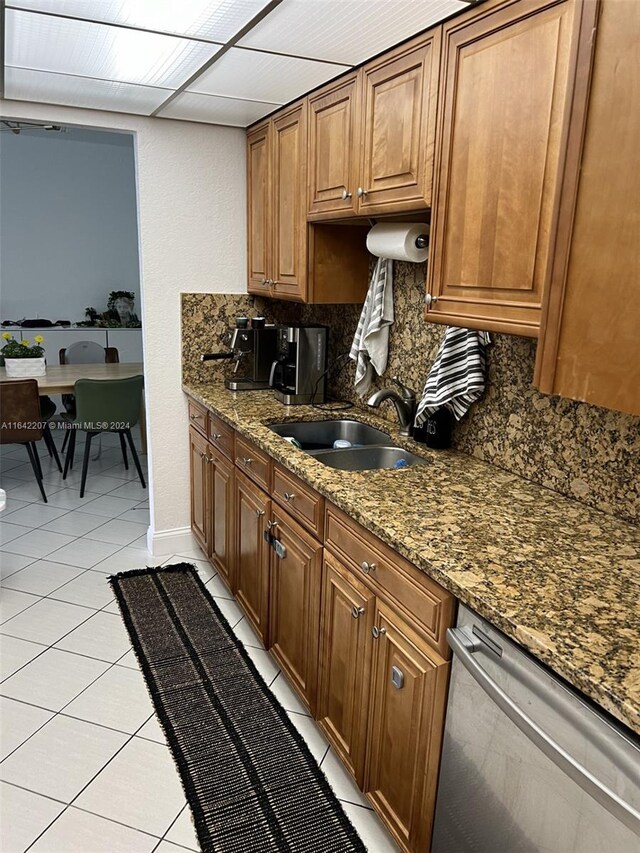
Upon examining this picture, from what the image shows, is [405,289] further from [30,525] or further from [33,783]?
[30,525]

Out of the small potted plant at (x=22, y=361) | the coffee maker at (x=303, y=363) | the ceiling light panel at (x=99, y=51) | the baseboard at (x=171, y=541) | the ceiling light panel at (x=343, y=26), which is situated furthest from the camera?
the small potted plant at (x=22, y=361)

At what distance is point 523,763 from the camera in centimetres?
119

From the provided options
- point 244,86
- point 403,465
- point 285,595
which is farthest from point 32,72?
point 285,595

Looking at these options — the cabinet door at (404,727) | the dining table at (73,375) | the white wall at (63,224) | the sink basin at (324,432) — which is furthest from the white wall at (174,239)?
the white wall at (63,224)

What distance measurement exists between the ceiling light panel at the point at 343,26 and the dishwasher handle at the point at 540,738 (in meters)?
1.58

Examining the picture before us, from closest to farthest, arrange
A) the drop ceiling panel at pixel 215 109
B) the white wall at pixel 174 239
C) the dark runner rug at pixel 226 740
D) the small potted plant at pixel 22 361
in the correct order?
the dark runner rug at pixel 226 740 → the drop ceiling panel at pixel 215 109 → the white wall at pixel 174 239 → the small potted plant at pixel 22 361

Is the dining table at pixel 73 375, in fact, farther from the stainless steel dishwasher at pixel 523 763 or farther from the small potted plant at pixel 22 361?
the stainless steel dishwasher at pixel 523 763

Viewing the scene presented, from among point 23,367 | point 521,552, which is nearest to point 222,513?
point 521,552

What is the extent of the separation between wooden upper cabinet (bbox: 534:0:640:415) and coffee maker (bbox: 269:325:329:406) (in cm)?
178

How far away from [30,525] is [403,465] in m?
2.64

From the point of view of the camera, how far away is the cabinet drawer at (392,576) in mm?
1410

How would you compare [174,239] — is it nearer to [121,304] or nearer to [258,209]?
[258,209]

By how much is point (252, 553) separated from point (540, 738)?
1630mm

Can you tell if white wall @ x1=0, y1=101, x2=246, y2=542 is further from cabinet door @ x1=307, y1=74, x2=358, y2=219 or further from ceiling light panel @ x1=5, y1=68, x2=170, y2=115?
cabinet door @ x1=307, y1=74, x2=358, y2=219
